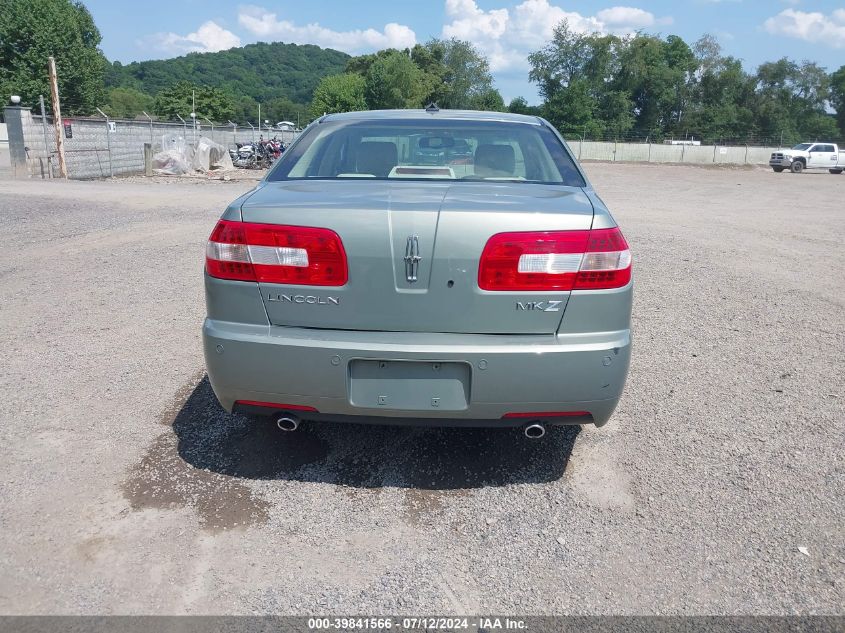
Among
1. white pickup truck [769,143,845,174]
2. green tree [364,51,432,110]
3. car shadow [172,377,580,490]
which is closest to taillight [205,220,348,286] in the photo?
car shadow [172,377,580,490]

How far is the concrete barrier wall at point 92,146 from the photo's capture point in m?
20.2

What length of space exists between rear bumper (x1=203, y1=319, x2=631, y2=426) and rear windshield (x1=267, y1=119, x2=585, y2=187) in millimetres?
1031

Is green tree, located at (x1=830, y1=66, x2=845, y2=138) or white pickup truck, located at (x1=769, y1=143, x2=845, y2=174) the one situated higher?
green tree, located at (x1=830, y1=66, x2=845, y2=138)

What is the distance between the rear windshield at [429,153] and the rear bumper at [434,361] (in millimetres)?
1031

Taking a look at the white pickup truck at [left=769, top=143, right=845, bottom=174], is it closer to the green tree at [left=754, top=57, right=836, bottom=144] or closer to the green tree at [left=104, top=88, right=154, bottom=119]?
the green tree at [left=754, top=57, right=836, bottom=144]

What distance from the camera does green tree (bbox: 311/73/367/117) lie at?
294 feet

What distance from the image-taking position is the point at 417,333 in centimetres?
274

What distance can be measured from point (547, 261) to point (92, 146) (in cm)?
2291

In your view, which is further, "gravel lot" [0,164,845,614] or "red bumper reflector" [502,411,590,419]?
"red bumper reflector" [502,411,590,419]

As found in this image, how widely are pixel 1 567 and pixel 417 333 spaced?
1.73m

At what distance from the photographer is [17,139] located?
19.7 meters

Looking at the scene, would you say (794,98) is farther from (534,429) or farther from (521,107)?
(534,429)

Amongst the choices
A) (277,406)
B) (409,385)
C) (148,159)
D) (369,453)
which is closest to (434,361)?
(409,385)

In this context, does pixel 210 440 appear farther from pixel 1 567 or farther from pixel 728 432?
pixel 728 432
